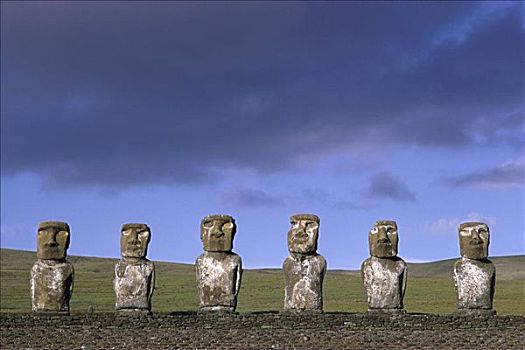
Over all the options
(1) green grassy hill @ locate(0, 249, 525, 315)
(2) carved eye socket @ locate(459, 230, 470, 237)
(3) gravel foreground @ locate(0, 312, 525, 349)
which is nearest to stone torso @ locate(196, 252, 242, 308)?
(3) gravel foreground @ locate(0, 312, 525, 349)

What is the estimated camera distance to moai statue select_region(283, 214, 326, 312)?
28.8 meters

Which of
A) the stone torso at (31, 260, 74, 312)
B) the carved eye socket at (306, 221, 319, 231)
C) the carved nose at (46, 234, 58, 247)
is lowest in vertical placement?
the stone torso at (31, 260, 74, 312)

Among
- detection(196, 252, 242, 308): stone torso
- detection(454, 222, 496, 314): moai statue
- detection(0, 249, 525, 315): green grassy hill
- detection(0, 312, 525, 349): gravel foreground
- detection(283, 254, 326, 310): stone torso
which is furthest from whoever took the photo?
detection(0, 249, 525, 315): green grassy hill

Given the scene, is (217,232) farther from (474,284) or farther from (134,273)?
(474,284)

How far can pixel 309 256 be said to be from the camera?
95.4ft

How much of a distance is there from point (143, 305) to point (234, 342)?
260 cm

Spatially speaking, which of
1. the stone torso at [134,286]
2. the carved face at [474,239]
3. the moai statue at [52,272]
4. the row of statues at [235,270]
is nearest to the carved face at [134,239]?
the row of statues at [235,270]

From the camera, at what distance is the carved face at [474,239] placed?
29.5 metres

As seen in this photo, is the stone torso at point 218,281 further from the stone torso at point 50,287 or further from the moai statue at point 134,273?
the stone torso at point 50,287

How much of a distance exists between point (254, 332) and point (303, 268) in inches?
88.3

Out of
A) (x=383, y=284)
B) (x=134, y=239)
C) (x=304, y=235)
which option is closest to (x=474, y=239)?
(x=383, y=284)

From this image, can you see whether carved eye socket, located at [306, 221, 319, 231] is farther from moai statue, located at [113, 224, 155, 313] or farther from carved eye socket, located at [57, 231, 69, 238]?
carved eye socket, located at [57, 231, 69, 238]

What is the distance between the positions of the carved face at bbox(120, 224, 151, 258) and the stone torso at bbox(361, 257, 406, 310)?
586cm

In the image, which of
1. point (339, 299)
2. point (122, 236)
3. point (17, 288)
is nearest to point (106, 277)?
point (17, 288)
